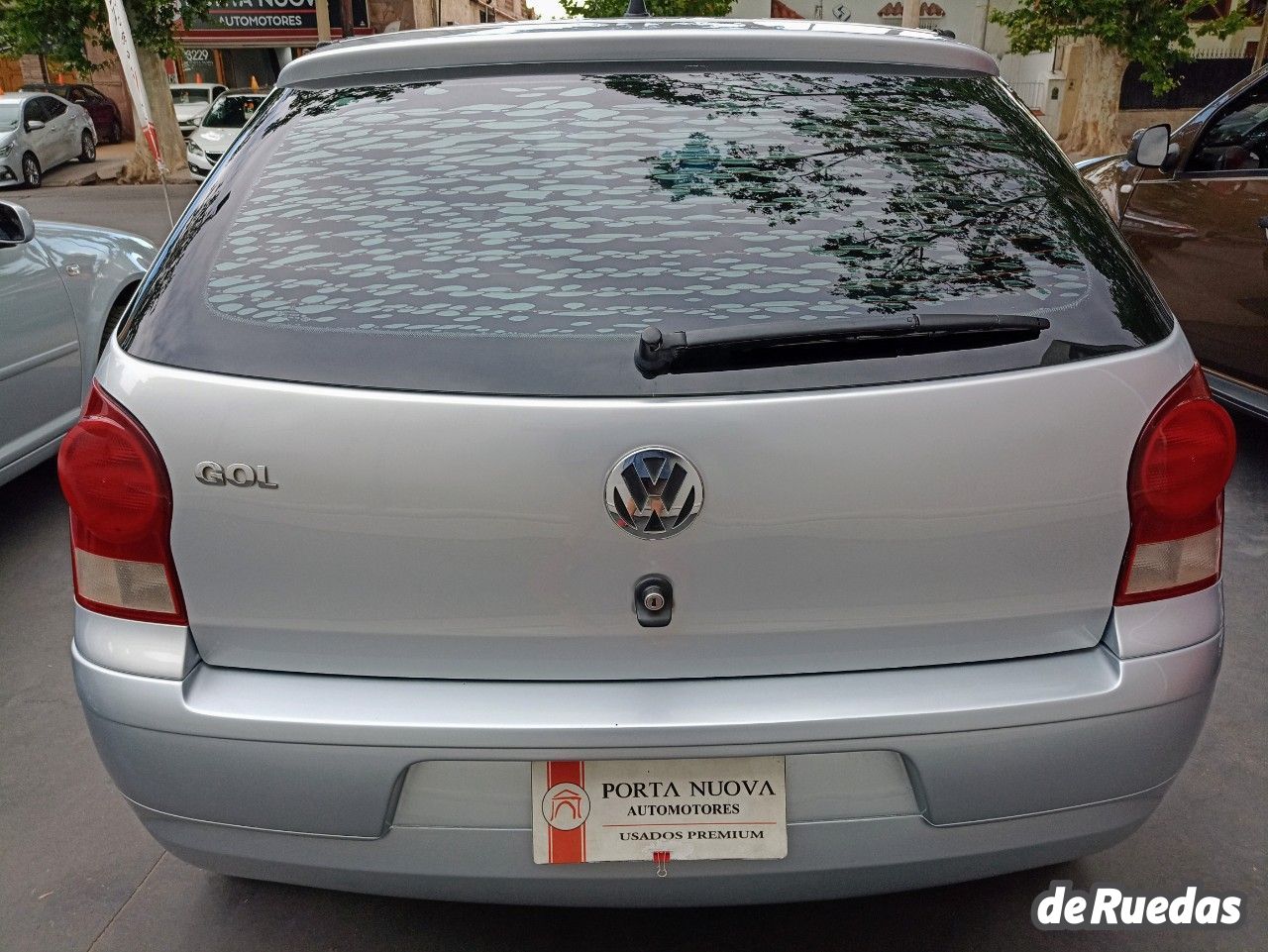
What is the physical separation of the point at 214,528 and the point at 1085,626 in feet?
4.27

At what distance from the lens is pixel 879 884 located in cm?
171

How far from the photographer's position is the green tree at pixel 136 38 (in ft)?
63.5

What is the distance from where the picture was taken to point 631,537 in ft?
5.14

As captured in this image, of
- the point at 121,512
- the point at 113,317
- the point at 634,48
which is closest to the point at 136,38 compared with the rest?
the point at 113,317

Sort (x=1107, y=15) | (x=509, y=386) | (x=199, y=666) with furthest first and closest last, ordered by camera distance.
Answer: (x=1107, y=15) → (x=199, y=666) → (x=509, y=386)

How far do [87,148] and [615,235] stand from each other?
79.6 feet

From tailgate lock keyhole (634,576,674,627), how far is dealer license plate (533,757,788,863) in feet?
0.67

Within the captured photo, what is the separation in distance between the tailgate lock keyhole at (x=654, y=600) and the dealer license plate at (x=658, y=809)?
0.67ft

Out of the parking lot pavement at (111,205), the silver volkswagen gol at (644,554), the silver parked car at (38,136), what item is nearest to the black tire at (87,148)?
the silver parked car at (38,136)

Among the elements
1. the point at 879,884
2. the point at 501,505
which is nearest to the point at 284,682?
the point at 501,505

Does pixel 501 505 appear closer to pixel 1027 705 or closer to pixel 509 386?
pixel 509 386

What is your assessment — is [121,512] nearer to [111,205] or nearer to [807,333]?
[807,333]

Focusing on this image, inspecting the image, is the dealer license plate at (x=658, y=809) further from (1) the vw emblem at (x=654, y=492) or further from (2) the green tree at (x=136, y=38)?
(2) the green tree at (x=136, y=38)

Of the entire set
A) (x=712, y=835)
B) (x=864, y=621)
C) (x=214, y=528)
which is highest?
(x=214, y=528)
